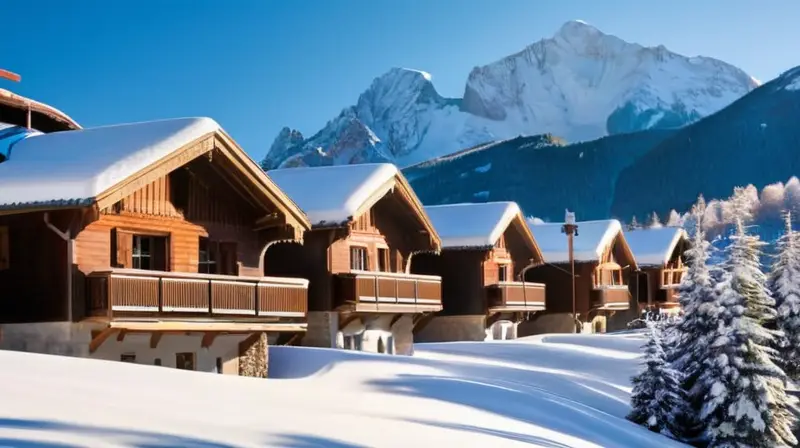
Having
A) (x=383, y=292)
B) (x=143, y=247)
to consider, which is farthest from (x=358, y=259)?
(x=143, y=247)

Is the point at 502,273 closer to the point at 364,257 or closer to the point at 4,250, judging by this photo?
the point at 364,257

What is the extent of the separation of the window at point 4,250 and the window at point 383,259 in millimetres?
15897

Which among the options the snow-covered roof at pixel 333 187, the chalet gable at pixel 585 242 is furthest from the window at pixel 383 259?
the chalet gable at pixel 585 242

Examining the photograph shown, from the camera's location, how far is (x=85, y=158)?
2327cm

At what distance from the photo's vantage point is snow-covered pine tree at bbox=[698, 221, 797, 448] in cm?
2700

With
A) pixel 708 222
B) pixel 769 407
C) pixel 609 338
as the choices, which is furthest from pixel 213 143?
pixel 708 222

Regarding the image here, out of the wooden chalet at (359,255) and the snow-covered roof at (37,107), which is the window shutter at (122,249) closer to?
the snow-covered roof at (37,107)

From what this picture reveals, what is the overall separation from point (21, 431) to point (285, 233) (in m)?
15.8

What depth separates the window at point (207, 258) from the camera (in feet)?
90.1

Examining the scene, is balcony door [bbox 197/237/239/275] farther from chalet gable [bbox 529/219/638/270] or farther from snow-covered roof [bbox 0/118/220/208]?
chalet gable [bbox 529/219/638/270]

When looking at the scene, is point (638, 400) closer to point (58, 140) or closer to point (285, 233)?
point (285, 233)

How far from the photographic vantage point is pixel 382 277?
111 feet

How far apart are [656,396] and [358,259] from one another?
1227 centimetres

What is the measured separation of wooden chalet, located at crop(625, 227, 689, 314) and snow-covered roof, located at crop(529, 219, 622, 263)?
7.81 m
